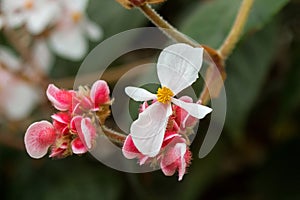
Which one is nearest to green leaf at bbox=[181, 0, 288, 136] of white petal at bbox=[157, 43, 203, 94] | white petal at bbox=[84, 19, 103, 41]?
white petal at bbox=[84, 19, 103, 41]

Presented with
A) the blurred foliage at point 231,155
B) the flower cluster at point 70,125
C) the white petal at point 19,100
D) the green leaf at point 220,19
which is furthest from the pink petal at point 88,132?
the white petal at point 19,100

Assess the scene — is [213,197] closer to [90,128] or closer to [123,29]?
[123,29]

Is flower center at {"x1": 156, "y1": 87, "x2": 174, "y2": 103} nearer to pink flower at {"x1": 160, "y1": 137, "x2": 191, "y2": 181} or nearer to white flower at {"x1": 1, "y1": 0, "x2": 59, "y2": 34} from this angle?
pink flower at {"x1": 160, "y1": 137, "x2": 191, "y2": 181}

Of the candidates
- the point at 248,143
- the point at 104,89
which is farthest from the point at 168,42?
the point at 248,143

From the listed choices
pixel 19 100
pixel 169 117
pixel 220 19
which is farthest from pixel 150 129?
pixel 19 100

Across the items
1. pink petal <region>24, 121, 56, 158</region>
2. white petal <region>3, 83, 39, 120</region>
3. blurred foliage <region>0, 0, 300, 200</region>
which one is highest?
pink petal <region>24, 121, 56, 158</region>

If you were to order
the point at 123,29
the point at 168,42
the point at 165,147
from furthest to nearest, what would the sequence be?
1. the point at 123,29
2. the point at 168,42
3. the point at 165,147

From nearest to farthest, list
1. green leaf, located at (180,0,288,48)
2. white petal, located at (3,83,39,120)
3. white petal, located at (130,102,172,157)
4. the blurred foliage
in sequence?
white petal, located at (130,102,172,157) < green leaf, located at (180,0,288,48) < the blurred foliage < white petal, located at (3,83,39,120)

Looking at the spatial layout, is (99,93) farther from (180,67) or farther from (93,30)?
(93,30)
